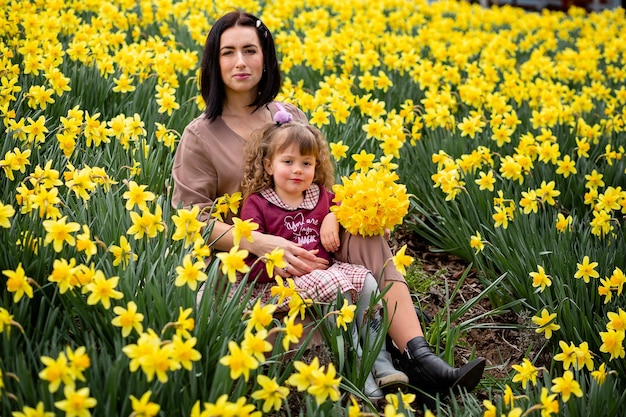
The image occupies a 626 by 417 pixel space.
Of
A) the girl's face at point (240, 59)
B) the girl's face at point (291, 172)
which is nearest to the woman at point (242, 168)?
the girl's face at point (240, 59)

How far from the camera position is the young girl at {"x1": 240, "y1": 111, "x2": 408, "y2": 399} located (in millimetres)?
2623

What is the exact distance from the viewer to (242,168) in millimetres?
2918

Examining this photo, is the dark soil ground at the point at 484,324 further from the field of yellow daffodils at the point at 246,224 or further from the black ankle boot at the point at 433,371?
the black ankle boot at the point at 433,371

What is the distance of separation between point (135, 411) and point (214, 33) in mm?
1863

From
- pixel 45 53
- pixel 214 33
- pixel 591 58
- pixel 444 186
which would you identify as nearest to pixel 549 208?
pixel 444 186

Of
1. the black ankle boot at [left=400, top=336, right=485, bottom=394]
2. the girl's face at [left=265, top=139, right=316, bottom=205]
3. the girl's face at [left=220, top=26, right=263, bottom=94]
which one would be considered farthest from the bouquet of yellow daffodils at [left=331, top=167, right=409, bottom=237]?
the girl's face at [left=220, top=26, right=263, bottom=94]

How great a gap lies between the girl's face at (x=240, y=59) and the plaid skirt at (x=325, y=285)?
0.93 meters

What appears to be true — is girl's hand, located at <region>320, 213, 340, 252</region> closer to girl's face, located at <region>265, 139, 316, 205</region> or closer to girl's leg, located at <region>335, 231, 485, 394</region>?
girl's leg, located at <region>335, 231, 485, 394</region>

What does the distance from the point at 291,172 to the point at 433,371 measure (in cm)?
90

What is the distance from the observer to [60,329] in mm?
2041

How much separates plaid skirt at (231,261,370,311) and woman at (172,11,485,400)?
0.05 meters

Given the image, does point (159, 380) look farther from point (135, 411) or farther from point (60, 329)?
point (60, 329)

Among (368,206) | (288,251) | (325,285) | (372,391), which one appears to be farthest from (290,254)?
(372,391)

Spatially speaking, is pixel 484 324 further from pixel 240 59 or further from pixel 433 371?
pixel 240 59
